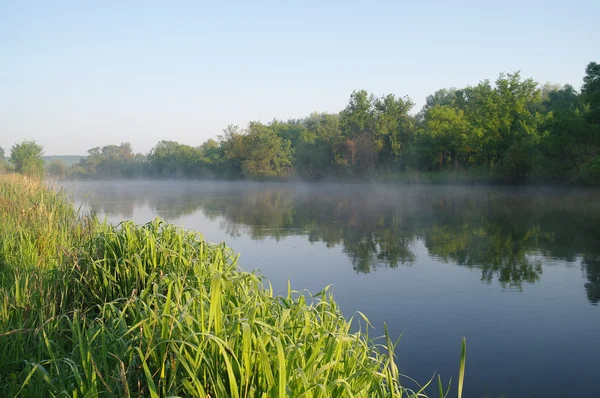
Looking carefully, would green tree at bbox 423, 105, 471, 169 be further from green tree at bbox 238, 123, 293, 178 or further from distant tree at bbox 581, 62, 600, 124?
green tree at bbox 238, 123, 293, 178

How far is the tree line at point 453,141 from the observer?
31688 millimetres

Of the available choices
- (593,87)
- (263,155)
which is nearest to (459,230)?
(593,87)

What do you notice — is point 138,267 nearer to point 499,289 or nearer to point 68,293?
point 68,293

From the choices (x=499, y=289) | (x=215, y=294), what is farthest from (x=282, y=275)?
(x=215, y=294)

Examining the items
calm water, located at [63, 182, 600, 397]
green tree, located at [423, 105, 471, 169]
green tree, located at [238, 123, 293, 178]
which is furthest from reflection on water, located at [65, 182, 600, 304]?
green tree, located at [238, 123, 293, 178]

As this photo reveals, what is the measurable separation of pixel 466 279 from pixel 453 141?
1364 inches

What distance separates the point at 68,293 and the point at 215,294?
9.40 ft

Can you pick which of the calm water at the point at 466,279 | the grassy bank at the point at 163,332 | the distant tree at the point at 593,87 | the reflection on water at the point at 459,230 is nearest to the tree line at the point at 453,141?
the distant tree at the point at 593,87

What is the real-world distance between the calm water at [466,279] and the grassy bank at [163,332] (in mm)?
1329

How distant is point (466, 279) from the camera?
31.1 ft

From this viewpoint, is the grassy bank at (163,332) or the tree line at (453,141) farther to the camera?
the tree line at (453,141)

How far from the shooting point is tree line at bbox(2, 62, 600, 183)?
31688 millimetres

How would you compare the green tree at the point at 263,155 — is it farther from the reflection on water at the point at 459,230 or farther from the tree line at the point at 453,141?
the reflection on water at the point at 459,230

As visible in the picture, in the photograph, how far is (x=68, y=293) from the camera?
16.3 ft
